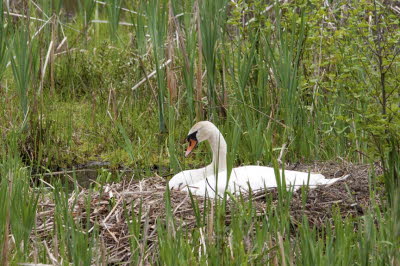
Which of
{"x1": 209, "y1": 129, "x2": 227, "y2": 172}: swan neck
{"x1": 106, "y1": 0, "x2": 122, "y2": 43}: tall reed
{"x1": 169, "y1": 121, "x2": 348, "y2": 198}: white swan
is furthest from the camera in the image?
{"x1": 106, "y1": 0, "x2": 122, "y2": 43}: tall reed

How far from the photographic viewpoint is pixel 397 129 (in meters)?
4.76

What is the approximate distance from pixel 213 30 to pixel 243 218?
257 centimetres

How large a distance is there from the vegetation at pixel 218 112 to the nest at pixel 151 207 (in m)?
0.09

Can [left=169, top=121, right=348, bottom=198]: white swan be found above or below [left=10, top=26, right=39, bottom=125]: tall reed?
below

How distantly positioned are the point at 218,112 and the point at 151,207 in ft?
7.19

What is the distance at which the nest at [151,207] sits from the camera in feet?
15.4

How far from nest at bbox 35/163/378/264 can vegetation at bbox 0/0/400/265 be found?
0.28ft

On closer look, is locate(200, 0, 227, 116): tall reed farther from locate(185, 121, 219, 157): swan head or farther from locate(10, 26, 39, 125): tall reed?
locate(10, 26, 39, 125): tall reed

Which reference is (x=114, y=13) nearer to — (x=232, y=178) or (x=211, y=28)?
(x=211, y=28)

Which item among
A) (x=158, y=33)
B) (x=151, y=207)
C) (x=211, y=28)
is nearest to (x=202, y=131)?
(x=211, y=28)

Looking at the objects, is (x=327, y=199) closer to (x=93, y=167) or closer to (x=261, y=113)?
(x=261, y=113)

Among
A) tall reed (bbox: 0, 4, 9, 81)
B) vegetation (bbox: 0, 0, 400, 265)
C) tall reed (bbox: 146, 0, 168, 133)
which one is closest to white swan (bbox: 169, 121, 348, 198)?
vegetation (bbox: 0, 0, 400, 265)

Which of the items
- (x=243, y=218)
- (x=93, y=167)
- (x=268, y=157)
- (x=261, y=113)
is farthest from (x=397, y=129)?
(x=93, y=167)

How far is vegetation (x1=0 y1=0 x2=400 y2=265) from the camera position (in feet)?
13.1
